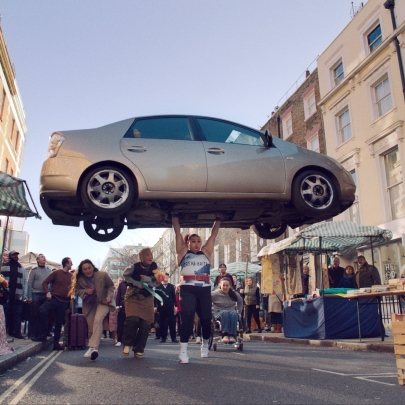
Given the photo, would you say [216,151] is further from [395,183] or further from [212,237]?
[395,183]

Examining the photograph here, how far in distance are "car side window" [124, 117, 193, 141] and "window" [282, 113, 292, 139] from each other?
803 inches

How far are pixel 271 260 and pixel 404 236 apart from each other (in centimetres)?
449

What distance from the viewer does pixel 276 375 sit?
17.5 feet

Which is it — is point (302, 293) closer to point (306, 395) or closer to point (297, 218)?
point (297, 218)

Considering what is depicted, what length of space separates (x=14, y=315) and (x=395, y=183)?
1274 cm

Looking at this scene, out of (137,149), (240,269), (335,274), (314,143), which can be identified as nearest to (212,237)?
(137,149)

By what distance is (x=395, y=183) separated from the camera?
642 inches

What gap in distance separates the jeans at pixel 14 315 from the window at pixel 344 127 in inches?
570

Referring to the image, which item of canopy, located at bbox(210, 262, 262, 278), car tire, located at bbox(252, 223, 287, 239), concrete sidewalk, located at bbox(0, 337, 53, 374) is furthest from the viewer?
canopy, located at bbox(210, 262, 262, 278)

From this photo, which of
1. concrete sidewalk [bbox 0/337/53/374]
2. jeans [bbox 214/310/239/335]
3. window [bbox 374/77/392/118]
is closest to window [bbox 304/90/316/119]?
window [bbox 374/77/392/118]

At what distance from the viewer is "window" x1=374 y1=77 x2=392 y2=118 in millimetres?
17125

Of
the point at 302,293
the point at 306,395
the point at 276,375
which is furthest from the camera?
the point at 302,293

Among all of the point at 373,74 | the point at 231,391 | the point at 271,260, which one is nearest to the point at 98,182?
the point at 231,391

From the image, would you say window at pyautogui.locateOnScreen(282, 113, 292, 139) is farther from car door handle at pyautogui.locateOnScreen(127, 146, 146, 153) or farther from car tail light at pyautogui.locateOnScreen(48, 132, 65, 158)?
car tail light at pyautogui.locateOnScreen(48, 132, 65, 158)
